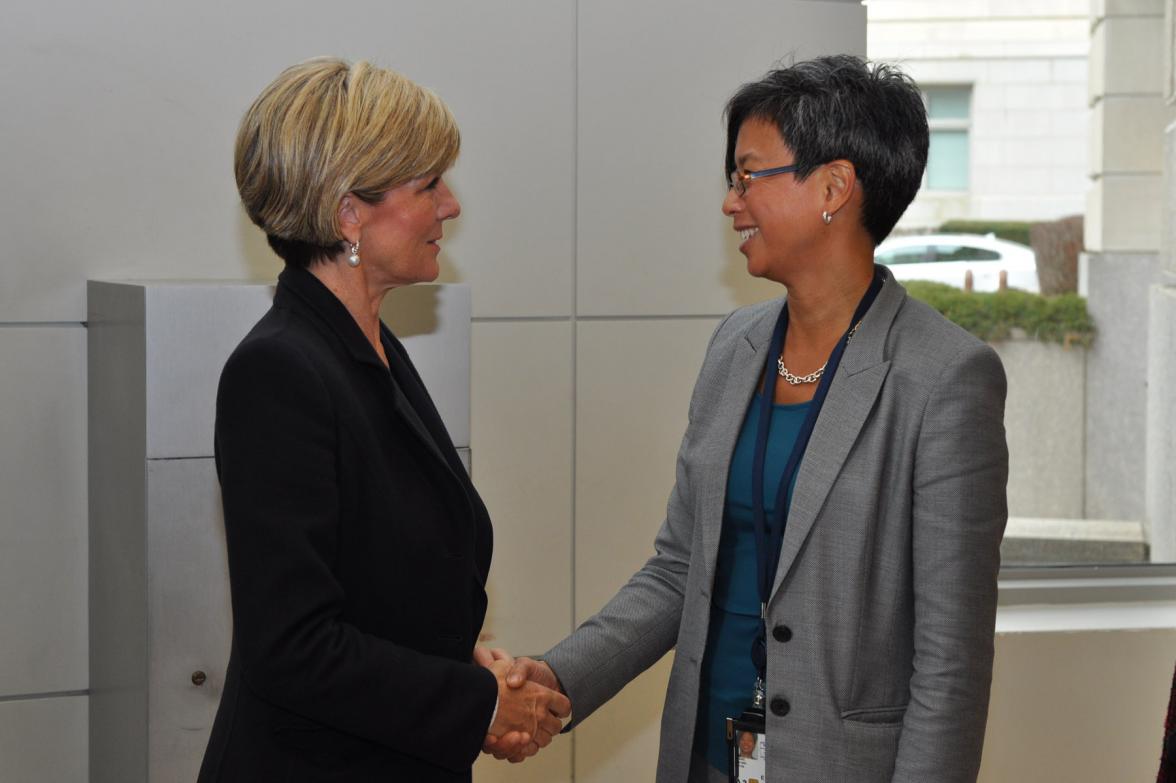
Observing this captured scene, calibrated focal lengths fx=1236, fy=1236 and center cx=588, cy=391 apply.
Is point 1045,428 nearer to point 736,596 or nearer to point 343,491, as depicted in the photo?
point 736,596

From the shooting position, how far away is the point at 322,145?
192cm

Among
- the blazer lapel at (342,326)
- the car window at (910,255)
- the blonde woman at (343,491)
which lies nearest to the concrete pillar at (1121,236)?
the car window at (910,255)

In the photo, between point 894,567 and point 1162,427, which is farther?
point 1162,427

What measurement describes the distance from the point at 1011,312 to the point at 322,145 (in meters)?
3.27

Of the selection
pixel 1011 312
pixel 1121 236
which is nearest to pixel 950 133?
pixel 1011 312

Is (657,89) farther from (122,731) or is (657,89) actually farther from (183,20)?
(122,731)

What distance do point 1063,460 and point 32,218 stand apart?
361cm

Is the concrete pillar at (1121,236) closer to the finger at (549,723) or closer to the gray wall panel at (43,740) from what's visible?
the finger at (549,723)

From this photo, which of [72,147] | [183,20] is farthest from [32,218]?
[183,20]

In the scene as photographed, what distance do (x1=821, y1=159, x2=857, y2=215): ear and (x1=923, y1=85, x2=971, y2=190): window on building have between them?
2.49 m

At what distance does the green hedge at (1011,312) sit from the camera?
4.48 m

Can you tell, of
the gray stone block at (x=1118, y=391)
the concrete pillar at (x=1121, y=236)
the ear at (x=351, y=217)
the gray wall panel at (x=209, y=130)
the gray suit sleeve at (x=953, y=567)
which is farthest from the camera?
the gray stone block at (x=1118, y=391)

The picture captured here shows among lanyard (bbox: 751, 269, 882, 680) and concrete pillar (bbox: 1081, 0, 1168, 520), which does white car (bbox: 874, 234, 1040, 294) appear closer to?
concrete pillar (bbox: 1081, 0, 1168, 520)

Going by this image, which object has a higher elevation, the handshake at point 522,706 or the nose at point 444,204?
the nose at point 444,204
